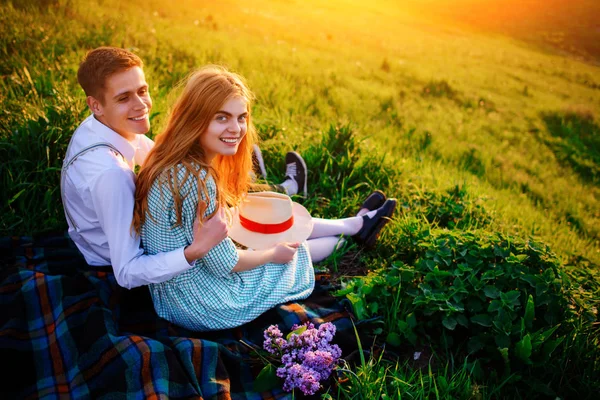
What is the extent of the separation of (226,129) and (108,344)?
116cm

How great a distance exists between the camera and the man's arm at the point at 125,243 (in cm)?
204

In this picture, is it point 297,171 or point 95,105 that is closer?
point 95,105

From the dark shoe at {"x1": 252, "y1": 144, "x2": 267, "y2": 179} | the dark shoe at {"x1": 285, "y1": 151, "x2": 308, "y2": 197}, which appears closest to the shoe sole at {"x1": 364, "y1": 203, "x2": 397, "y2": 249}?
the dark shoe at {"x1": 285, "y1": 151, "x2": 308, "y2": 197}

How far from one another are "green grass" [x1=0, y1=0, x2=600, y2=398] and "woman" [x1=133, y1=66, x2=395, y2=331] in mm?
642

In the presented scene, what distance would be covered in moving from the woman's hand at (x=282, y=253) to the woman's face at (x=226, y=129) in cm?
63

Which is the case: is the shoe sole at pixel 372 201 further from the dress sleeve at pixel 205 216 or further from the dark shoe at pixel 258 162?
the dress sleeve at pixel 205 216

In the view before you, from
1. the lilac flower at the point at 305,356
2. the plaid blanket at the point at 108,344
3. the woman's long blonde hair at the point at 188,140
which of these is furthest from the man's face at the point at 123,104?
the lilac flower at the point at 305,356

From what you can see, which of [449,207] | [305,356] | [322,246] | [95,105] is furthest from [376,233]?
[95,105]

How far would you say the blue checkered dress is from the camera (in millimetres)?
2088

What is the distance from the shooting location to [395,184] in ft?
13.6

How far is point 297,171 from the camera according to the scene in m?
3.86

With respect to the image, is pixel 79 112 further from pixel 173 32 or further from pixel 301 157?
pixel 173 32

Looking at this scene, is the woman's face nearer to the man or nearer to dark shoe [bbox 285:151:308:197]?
the man

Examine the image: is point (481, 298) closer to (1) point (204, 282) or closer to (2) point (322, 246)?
(2) point (322, 246)
